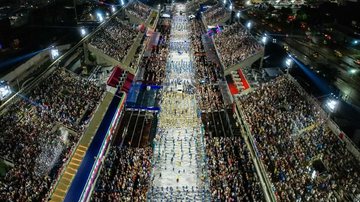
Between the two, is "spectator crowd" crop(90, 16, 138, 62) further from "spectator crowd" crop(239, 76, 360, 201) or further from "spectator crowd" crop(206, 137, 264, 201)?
"spectator crowd" crop(206, 137, 264, 201)

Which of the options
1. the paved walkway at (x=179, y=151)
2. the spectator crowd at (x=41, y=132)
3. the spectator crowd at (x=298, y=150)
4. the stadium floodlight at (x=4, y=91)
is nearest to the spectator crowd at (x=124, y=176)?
the paved walkway at (x=179, y=151)

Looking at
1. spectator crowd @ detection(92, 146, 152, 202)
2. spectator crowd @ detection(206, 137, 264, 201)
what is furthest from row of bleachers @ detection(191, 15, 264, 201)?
spectator crowd @ detection(92, 146, 152, 202)

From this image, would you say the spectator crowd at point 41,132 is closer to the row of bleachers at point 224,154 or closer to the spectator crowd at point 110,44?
the spectator crowd at point 110,44

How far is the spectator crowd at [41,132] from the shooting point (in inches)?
824

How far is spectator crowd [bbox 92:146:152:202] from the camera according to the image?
2258cm

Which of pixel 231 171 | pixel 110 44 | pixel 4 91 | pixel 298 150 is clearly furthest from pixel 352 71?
pixel 4 91

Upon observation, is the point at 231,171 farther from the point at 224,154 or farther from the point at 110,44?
the point at 110,44

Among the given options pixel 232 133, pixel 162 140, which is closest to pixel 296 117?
pixel 232 133

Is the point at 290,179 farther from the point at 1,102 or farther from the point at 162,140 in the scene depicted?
the point at 1,102

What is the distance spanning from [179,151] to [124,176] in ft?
17.2

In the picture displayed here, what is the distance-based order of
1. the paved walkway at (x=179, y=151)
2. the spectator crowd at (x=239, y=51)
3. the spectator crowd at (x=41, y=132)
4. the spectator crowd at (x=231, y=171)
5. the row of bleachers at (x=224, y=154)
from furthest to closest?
the spectator crowd at (x=239, y=51) < the paved walkway at (x=179, y=151) < the row of bleachers at (x=224, y=154) < the spectator crowd at (x=231, y=171) < the spectator crowd at (x=41, y=132)

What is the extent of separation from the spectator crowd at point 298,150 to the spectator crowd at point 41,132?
1446 centimetres

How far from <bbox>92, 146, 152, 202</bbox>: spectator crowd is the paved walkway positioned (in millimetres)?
697

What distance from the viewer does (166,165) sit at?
25844 mm
